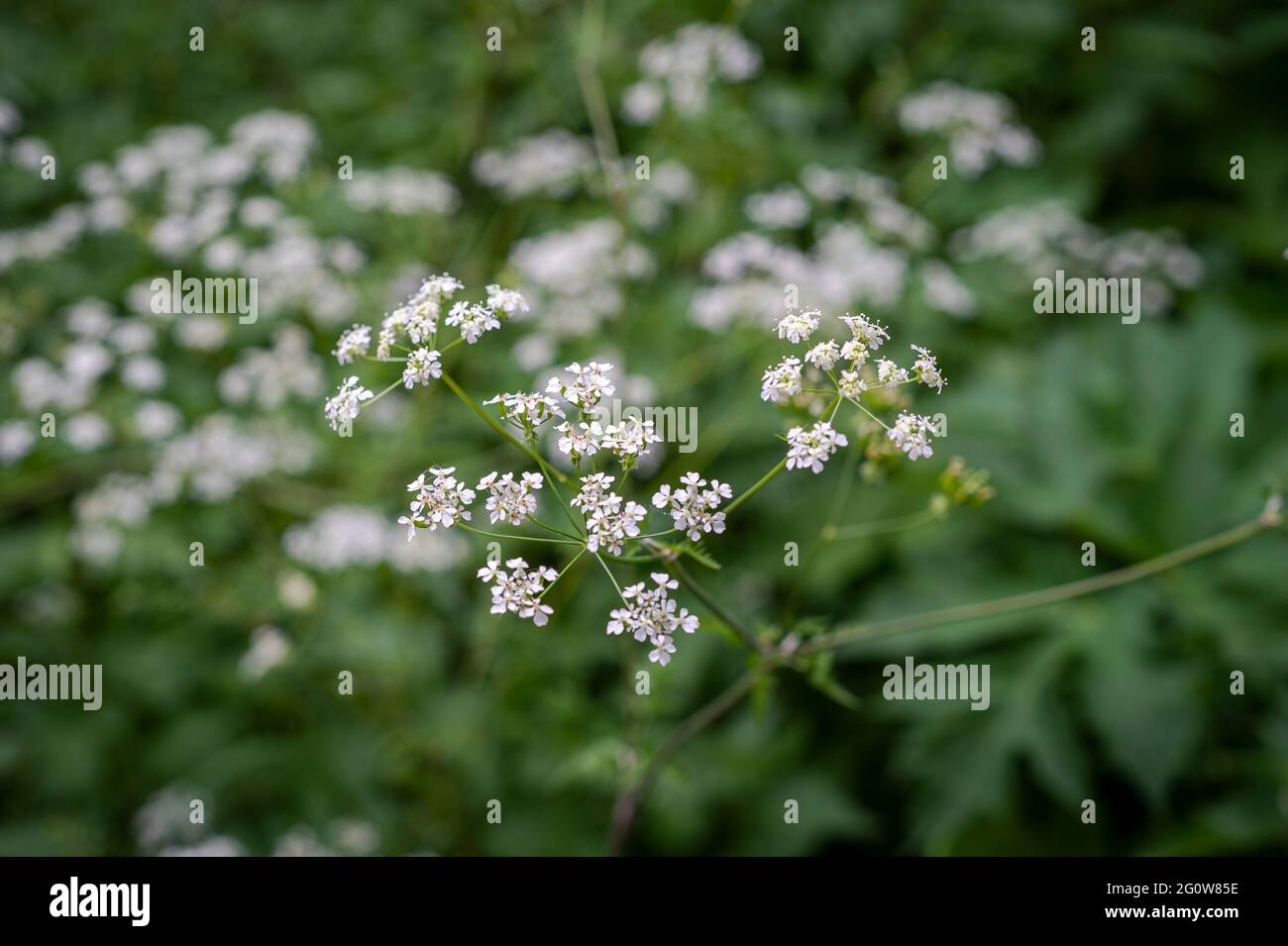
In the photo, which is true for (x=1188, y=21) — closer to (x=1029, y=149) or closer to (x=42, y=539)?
(x=1029, y=149)

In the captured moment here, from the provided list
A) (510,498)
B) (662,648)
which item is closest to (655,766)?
(662,648)

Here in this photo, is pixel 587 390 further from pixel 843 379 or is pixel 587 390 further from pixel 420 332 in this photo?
pixel 843 379

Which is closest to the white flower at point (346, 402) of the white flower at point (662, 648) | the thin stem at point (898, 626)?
the white flower at point (662, 648)

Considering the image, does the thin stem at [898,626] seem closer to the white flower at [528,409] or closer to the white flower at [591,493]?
the white flower at [591,493]

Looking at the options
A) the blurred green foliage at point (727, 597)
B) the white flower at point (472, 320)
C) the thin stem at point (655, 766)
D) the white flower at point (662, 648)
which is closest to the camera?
the white flower at point (662, 648)

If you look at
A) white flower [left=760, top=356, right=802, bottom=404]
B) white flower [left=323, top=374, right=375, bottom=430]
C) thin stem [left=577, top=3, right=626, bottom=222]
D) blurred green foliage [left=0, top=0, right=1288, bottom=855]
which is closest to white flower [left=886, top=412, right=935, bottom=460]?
white flower [left=760, top=356, right=802, bottom=404]
